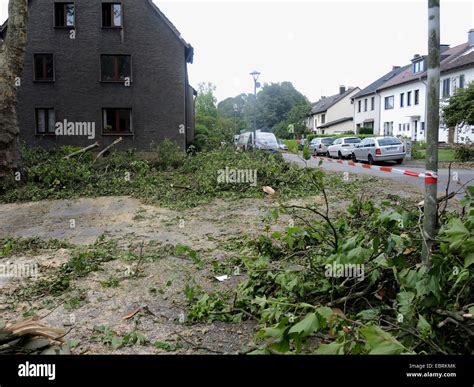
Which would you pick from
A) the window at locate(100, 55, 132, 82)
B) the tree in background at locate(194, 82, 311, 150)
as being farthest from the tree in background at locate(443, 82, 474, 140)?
the tree in background at locate(194, 82, 311, 150)

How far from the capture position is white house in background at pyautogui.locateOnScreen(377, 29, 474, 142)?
37062 millimetres

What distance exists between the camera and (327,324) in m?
2.84

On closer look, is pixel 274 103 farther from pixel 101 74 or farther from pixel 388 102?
pixel 101 74

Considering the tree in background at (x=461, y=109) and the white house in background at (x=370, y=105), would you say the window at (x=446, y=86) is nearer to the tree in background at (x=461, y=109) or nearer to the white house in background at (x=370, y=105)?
the tree in background at (x=461, y=109)

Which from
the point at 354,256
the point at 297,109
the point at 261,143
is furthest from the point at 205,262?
the point at 297,109

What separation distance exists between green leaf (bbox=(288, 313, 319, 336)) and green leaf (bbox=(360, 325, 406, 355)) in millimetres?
274

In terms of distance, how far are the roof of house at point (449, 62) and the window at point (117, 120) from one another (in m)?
21.1

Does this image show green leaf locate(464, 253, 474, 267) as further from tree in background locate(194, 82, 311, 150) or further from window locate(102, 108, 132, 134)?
tree in background locate(194, 82, 311, 150)

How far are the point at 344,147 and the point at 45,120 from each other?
788 inches

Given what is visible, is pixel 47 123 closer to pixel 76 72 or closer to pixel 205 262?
pixel 76 72

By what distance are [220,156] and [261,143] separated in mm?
8410
